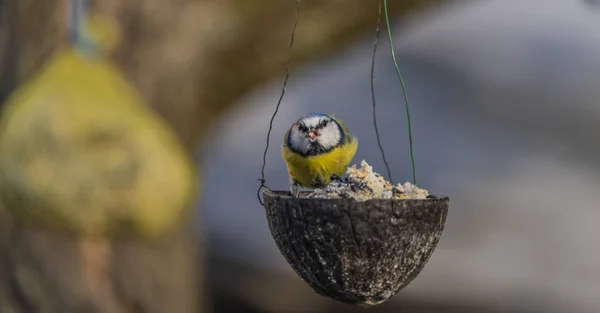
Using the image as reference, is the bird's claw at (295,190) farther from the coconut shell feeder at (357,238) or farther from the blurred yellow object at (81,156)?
the blurred yellow object at (81,156)

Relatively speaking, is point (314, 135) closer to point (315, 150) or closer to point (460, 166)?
point (315, 150)

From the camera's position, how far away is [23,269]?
9.86ft

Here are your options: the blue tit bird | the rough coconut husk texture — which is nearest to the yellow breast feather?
the blue tit bird

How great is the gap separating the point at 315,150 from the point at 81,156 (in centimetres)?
139

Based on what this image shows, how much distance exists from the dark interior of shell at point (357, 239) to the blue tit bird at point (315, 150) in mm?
198

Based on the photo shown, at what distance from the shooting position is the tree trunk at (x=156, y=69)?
289 cm

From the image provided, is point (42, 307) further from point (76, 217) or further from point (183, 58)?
point (183, 58)

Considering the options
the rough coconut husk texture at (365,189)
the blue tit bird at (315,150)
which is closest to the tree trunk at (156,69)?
the blue tit bird at (315,150)

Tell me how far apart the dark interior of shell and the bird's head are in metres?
0.20

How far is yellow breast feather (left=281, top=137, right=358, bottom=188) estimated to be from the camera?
148 cm

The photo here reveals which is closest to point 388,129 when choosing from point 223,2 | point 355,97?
point 355,97

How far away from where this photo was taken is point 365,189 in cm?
129

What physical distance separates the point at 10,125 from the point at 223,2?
0.88 m

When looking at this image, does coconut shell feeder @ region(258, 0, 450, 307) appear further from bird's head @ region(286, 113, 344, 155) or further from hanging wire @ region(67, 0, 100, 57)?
hanging wire @ region(67, 0, 100, 57)
